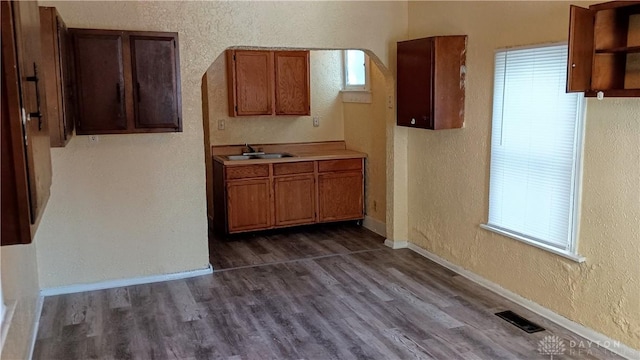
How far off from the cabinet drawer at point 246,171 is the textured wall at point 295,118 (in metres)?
0.65

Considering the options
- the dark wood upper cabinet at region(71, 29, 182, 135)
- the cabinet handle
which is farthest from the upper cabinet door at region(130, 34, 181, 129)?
the cabinet handle

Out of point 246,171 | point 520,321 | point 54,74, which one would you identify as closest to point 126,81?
point 54,74

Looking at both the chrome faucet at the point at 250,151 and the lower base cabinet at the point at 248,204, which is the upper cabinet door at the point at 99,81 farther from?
the chrome faucet at the point at 250,151

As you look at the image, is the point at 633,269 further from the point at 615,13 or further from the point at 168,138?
the point at 168,138

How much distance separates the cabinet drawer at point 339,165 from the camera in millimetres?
5939

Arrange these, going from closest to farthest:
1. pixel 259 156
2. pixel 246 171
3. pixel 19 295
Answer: pixel 19 295 → pixel 246 171 → pixel 259 156

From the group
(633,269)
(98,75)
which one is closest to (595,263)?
(633,269)

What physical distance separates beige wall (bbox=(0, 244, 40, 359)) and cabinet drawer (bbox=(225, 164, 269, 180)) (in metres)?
2.16

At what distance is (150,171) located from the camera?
432 centimetres

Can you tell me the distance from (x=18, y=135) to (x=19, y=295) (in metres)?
1.89

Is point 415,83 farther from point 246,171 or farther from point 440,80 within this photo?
point 246,171

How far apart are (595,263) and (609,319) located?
12.9 inches

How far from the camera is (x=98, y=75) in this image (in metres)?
3.86

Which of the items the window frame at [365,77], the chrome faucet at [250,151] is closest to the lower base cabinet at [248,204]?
the chrome faucet at [250,151]
